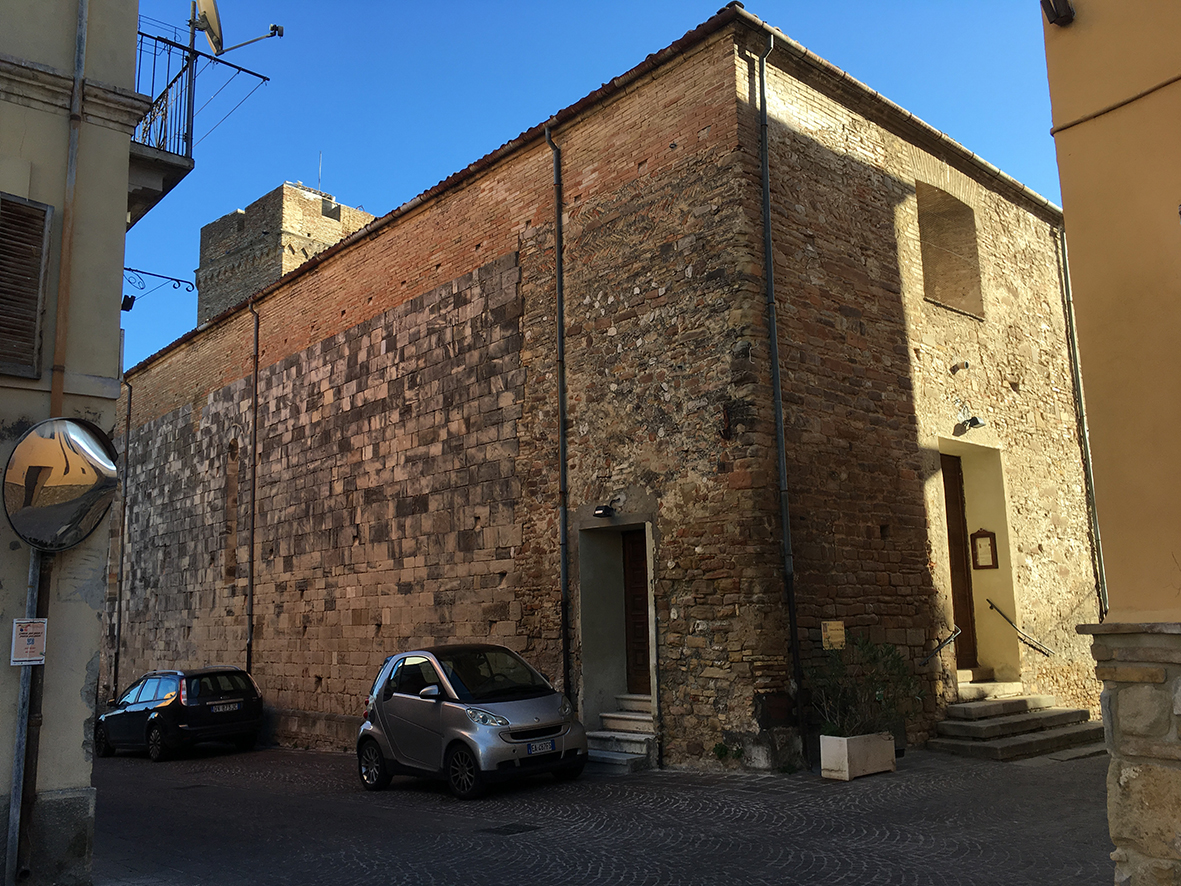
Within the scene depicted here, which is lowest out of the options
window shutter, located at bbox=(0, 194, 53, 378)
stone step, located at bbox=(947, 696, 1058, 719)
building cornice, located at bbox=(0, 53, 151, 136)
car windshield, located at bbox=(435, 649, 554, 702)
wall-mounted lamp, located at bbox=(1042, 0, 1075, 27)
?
stone step, located at bbox=(947, 696, 1058, 719)

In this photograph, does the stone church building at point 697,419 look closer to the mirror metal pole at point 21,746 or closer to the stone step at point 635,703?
the stone step at point 635,703

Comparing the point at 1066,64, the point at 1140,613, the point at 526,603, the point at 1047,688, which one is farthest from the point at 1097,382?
the point at 1047,688

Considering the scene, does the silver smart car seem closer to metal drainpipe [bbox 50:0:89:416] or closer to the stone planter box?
the stone planter box

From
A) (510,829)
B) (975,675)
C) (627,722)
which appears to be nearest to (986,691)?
(975,675)

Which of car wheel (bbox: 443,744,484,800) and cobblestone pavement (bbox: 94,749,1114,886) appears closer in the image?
cobblestone pavement (bbox: 94,749,1114,886)

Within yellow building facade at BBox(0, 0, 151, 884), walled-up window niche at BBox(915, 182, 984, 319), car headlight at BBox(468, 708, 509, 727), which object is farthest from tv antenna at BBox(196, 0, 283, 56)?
walled-up window niche at BBox(915, 182, 984, 319)

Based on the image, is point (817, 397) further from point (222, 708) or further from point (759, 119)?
point (222, 708)

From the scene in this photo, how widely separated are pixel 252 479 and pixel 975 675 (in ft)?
41.7

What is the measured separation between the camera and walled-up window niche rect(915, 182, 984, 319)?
13.3 m

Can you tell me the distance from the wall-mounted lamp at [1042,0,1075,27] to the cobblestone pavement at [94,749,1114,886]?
15.2 feet

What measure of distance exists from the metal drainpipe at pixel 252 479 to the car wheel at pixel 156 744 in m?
2.57

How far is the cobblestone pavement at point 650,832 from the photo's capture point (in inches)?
233

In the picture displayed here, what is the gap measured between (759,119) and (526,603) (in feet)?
20.4

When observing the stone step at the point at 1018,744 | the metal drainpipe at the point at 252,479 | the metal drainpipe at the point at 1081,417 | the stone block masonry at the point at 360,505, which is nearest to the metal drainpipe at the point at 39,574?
the stone block masonry at the point at 360,505
